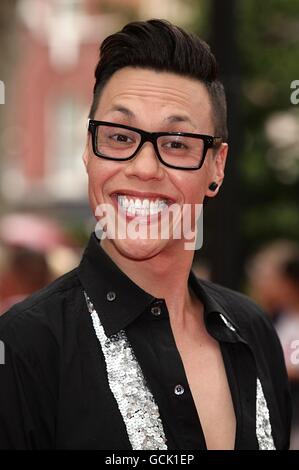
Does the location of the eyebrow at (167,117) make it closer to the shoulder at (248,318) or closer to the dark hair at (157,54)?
the dark hair at (157,54)

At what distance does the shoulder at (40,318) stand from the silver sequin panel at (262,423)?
0.62m

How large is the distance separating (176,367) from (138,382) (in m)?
0.13

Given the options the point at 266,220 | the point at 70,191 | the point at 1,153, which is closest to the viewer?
the point at 1,153

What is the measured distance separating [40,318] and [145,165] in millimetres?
498

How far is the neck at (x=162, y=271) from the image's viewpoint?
2639 mm

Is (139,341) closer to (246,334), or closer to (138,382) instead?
(138,382)

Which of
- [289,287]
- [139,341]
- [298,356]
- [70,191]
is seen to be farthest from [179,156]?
[70,191]

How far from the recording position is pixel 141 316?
2566 mm

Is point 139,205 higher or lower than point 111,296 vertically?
higher

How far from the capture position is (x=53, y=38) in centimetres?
2672

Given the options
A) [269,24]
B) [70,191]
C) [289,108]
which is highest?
[269,24]

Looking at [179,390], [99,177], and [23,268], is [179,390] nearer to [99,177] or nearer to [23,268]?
[99,177]

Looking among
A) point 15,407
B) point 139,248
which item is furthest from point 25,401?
point 139,248

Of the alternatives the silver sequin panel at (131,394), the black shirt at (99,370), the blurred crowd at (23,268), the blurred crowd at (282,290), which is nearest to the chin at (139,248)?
the black shirt at (99,370)
